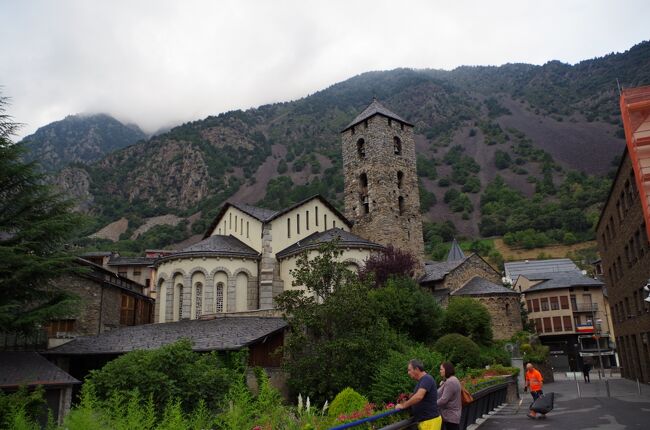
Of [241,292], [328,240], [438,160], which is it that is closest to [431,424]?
[328,240]

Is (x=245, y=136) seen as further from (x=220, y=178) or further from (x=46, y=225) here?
(x=46, y=225)

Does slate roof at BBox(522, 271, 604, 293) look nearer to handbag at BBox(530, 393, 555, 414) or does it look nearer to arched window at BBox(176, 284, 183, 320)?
arched window at BBox(176, 284, 183, 320)

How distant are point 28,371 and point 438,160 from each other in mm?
148295

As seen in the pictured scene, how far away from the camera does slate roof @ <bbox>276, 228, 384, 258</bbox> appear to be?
31656mm

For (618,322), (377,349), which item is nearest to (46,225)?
(377,349)

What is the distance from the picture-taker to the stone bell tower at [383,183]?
38.4 m

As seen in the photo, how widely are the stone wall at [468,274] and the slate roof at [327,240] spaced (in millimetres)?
8371

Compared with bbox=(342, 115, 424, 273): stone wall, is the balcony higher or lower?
lower

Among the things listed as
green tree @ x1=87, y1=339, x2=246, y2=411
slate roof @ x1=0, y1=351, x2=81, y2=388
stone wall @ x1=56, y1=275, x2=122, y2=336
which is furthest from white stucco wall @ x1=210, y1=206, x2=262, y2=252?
green tree @ x1=87, y1=339, x2=246, y2=411

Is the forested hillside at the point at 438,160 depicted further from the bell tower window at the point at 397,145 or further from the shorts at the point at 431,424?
the shorts at the point at 431,424

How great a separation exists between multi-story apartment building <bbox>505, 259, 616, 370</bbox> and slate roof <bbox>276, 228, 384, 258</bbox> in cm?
3302

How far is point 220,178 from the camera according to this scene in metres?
142

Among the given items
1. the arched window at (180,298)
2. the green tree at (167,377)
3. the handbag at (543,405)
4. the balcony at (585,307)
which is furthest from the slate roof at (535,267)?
the green tree at (167,377)

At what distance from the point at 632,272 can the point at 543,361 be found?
9.64 meters
